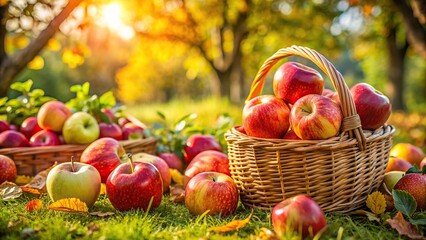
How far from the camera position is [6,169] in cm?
280

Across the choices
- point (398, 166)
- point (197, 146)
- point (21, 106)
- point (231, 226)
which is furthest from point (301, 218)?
point (21, 106)

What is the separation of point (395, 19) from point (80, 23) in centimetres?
920

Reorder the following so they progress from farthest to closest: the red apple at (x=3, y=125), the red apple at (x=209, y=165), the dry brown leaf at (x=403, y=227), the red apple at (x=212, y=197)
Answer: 1. the red apple at (x=3, y=125)
2. the red apple at (x=209, y=165)
3. the red apple at (x=212, y=197)
4. the dry brown leaf at (x=403, y=227)

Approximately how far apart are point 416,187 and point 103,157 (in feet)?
5.92

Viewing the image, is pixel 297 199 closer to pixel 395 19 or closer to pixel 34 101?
pixel 34 101

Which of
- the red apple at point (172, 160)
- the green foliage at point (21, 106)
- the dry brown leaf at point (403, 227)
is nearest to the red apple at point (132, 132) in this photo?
the red apple at point (172, 160)

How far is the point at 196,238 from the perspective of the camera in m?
1.86

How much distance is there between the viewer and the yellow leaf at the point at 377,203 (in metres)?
2.17

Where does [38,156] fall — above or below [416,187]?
above

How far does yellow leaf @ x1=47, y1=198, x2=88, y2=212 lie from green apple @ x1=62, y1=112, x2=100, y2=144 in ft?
3.30

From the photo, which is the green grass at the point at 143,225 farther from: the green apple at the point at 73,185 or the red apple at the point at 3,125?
the red apple at the point at 3,125

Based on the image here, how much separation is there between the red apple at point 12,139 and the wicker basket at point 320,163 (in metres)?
1.64

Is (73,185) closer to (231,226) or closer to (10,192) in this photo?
(10,192)

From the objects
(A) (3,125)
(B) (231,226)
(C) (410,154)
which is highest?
(A) (3,125)
